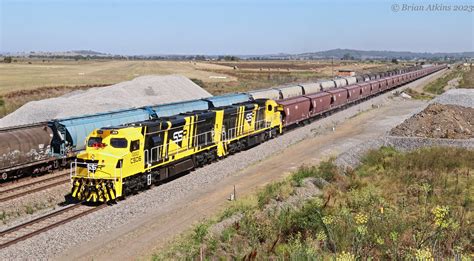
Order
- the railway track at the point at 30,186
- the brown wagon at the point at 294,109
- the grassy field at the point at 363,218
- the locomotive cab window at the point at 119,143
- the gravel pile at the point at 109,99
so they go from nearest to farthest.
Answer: the grassy field at the point at 363,218
the locomotive cab window at the point at 119,143
the railway track at the point at 30,186
the brown wagon at the point at 294,109
the gravel pile at the point at 109,99

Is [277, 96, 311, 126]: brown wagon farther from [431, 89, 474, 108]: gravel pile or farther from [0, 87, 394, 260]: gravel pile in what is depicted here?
[431, 89, 474, 108]: gravel pile

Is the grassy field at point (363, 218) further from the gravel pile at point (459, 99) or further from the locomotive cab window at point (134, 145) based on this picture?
the gravel pile at point (459, 99)

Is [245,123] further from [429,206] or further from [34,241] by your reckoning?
[34,241]

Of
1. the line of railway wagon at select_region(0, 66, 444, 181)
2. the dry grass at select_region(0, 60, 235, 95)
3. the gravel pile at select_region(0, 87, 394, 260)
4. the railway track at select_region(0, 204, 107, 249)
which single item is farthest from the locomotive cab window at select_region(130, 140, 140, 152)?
the dry grass at select_region(0, 60, 235, 95)

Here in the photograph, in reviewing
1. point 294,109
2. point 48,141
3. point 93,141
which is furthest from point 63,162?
point 294,109

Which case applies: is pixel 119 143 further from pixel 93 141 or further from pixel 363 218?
pixel 363 218

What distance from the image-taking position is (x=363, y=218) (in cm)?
930

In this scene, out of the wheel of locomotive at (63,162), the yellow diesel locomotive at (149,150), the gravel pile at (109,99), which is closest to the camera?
the yellow diesel locomotive at (149,150)

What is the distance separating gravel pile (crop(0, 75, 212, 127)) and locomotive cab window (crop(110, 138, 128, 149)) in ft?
72.1

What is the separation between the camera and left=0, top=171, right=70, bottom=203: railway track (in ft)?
77.6

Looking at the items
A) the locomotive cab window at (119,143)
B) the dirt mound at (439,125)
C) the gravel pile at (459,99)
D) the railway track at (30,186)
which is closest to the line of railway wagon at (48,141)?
the railway track at (30,186)

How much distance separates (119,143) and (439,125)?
25934 mm

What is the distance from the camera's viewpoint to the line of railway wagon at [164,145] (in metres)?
21.3

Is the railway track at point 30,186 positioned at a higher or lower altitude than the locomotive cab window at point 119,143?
lower
